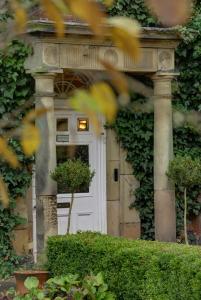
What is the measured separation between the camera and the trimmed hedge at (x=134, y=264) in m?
6.81

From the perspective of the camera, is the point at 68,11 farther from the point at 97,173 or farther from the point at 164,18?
the point at 97,173

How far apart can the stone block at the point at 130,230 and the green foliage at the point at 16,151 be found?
183cm

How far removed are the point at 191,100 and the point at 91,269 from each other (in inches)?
190

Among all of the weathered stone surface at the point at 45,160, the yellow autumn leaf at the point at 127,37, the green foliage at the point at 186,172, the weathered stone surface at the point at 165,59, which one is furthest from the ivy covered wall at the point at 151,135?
the yellow autumn leaf at the point at 127,37

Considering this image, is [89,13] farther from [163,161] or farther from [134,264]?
[163,161]

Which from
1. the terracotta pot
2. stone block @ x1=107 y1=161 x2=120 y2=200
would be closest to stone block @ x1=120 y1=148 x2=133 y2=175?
stone block @ x1=107 y1=161 x2=120 y2=200

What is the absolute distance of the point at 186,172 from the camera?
10742 millimetres

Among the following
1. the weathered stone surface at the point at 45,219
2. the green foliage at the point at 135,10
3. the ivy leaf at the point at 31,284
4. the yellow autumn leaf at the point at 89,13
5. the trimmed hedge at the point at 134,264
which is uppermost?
the green foliage at the point at 135,10

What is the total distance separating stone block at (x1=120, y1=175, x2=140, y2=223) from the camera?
12531 millimetres

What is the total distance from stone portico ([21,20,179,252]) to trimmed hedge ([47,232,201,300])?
1591mm

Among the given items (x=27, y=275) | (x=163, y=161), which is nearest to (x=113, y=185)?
(x=163, y=161)

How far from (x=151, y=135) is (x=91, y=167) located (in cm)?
110

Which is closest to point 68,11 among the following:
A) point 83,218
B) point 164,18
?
point 164,18

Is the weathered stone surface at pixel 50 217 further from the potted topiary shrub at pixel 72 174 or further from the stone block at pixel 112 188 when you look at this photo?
the stone block at pixel 112 188
